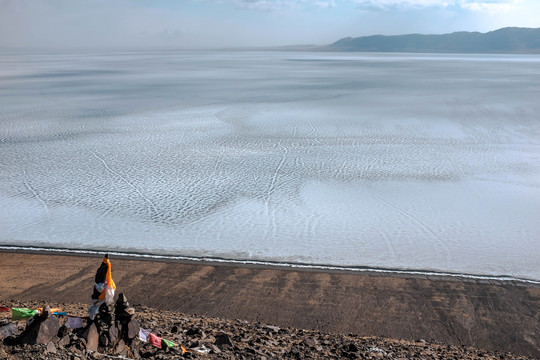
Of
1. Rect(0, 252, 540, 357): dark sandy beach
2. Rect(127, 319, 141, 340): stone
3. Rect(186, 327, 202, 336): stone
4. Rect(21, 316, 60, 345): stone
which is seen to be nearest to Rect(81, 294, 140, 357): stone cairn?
Rect(127, 319, 141, 340): stone

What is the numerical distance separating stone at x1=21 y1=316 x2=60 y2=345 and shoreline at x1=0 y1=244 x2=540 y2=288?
363cm

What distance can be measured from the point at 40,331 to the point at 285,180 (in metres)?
7.86

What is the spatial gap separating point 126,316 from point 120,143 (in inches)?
429

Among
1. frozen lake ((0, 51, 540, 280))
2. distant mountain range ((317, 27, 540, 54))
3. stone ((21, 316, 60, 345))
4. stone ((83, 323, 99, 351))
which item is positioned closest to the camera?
stone ((21, 316, 60, 345))

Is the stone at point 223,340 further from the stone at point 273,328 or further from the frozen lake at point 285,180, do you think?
the frozen lake at point 285,180

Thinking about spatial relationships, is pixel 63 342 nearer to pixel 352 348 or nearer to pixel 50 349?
pixel 50 349

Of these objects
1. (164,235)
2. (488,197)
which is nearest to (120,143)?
(164,235)

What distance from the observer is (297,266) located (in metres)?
7.62

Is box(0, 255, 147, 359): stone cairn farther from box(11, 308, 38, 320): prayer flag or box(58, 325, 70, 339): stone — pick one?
box(11, 308, 38, 320): prayer flag

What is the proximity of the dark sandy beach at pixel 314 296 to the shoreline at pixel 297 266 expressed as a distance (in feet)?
0.35

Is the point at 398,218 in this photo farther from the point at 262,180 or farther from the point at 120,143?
the point at 120,143

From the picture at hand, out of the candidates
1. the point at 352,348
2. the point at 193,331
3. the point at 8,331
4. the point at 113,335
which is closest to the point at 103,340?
the point at 113,335

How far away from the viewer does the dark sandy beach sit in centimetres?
586

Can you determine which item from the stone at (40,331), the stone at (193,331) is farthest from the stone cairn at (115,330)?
the stone at (193,331)
